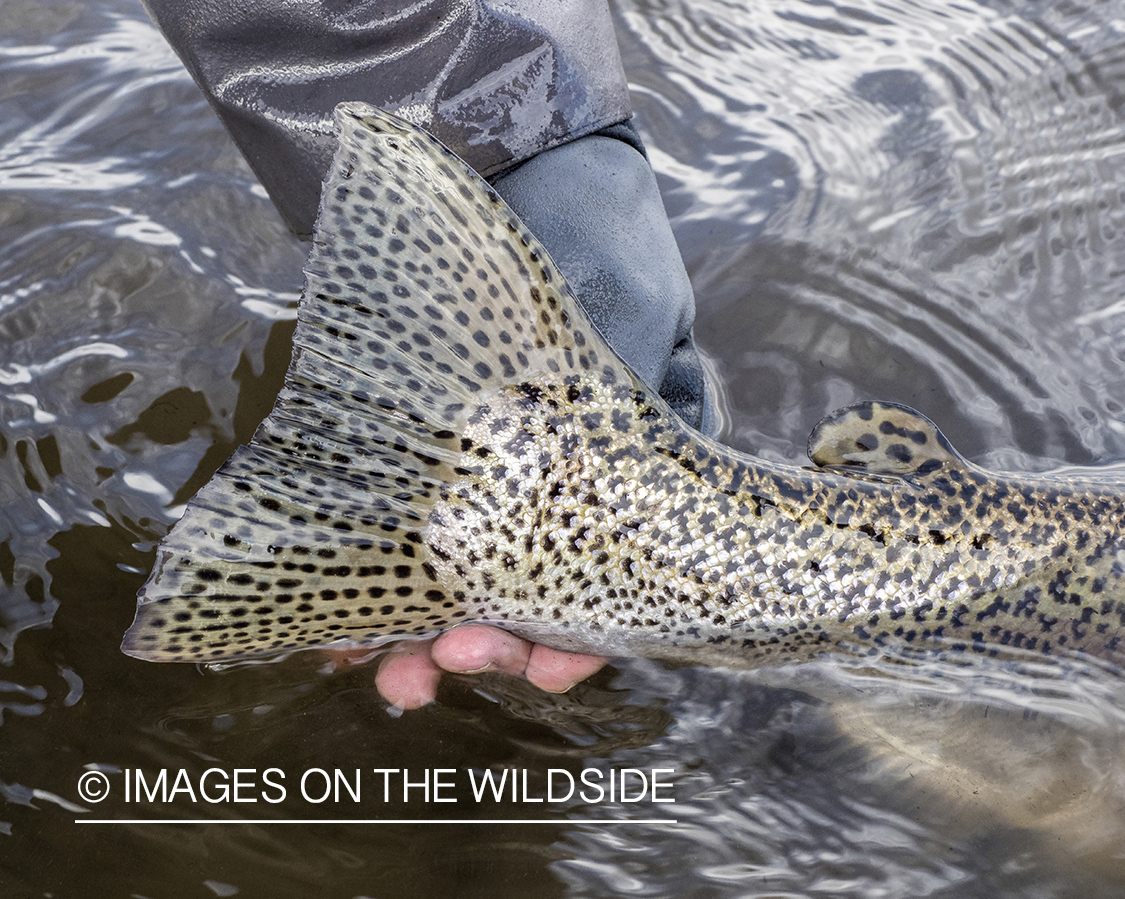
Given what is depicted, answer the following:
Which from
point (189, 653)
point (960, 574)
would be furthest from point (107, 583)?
point (960, 574)

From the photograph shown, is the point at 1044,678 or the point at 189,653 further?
the point at 1044,678

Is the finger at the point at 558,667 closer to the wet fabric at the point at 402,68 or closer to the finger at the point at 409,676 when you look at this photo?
the finger at the point at 409,676

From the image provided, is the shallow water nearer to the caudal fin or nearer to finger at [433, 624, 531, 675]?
finger at [433, 624, 531, 675]

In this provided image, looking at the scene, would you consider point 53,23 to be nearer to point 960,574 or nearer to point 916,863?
point 960,574

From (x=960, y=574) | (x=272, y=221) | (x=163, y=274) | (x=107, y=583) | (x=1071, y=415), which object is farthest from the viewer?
(x=272, y=221)

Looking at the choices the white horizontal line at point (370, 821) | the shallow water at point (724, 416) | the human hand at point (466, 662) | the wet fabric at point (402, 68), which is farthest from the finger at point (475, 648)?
the wet fabric at point (402, 68)

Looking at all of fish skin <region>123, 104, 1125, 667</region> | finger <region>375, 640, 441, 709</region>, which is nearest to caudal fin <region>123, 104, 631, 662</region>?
fish skin <region>123, 104, 1125, 667</region>

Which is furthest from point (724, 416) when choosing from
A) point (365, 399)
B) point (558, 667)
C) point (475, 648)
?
point (365, 399)
